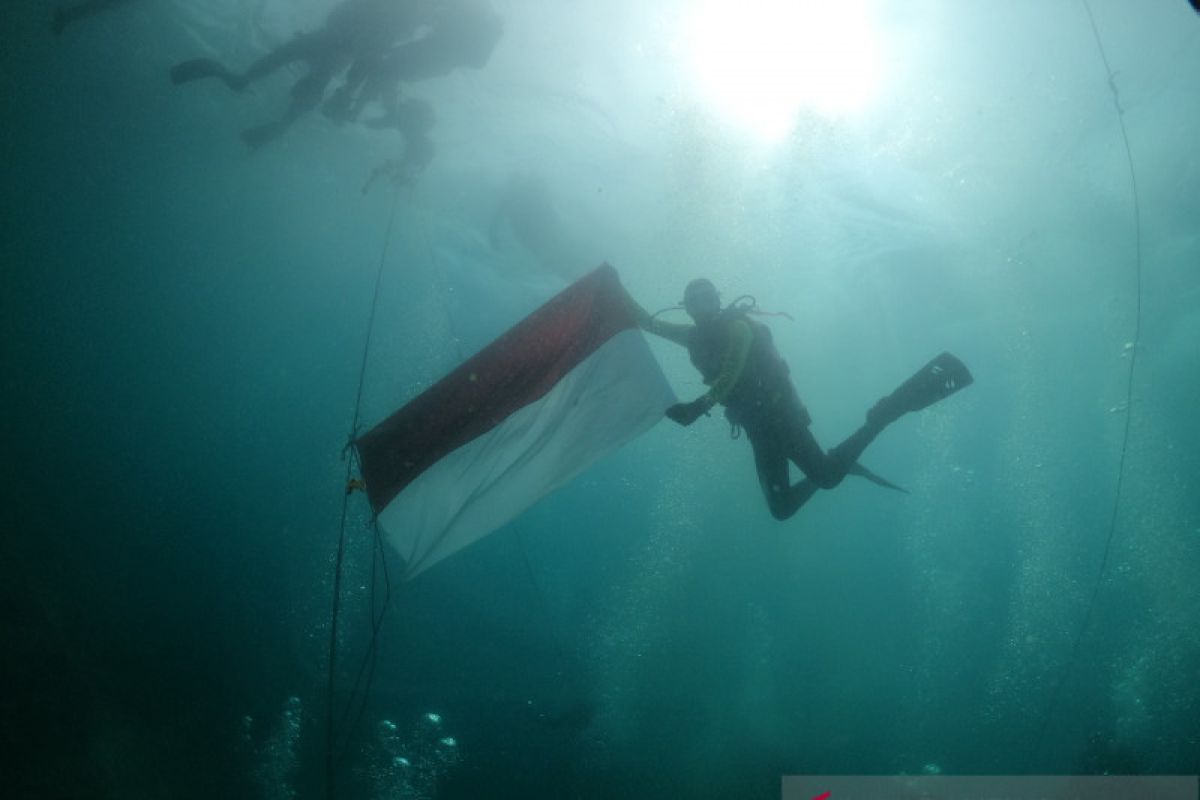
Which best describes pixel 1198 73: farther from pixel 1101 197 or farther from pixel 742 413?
pixel 742 413

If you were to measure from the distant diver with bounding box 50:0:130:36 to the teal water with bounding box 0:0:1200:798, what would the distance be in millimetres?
283

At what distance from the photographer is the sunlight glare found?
11969 millimetres

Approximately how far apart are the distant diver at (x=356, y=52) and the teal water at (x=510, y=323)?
609 millimetres

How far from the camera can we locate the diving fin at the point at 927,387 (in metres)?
4.59

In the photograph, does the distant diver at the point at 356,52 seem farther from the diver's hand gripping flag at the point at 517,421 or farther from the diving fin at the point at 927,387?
the diving fin at the point at 927,387

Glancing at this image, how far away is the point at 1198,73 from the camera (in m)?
14.9

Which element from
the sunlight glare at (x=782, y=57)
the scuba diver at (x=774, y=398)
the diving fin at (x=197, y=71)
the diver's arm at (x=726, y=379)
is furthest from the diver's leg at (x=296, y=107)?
the diver's arm at (x=726, y=379)

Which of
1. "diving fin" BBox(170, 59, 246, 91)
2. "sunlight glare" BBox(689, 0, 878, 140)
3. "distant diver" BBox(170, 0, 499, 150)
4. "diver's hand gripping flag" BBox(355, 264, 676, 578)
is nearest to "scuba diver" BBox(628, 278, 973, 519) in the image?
"diver's hand gripping flag" BBox(355, 264, 676, 578)

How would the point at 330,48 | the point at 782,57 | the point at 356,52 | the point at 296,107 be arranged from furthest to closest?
the point at 296,107 → the point at 782,57 → the point at 330,48 → the point at 356,52

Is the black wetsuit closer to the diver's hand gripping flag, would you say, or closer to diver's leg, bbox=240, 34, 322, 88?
the diver's hand gripping flag

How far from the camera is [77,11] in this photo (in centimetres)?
1427

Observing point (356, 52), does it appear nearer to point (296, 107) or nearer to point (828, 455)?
point (296, 107)

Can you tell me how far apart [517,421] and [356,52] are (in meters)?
11.8

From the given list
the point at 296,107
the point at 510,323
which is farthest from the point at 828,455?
the point at 510,323
